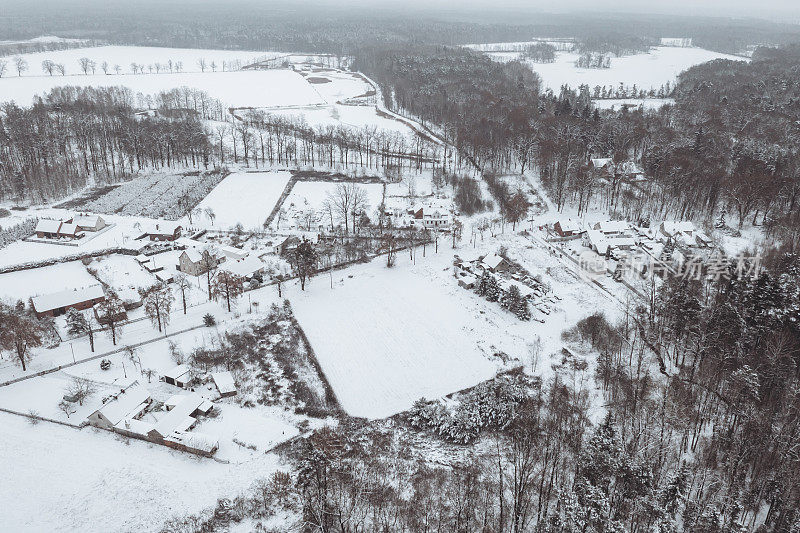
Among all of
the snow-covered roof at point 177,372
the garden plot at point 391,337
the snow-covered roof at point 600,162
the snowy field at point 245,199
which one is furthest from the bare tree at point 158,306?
the snow-covered roof at point 600,162

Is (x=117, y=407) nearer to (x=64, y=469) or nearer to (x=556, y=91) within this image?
(x=64, y=469)

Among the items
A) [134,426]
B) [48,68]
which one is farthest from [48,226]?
[48,68]

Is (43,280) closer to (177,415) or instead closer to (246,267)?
(246,267)

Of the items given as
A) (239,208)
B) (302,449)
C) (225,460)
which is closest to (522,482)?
(302,449)

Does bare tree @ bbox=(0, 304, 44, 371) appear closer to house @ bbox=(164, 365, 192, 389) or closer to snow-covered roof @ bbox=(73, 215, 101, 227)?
house @ bbox=(164, 365, 192, 389)

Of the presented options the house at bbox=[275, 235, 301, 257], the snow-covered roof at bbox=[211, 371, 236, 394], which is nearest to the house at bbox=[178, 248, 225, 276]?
the house at bbox=[275, 235, 301, 257]
